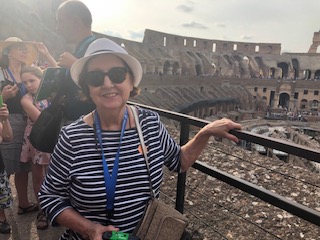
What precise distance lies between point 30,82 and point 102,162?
5.27ft

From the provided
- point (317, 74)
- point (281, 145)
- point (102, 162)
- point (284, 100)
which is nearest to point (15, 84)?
point (102, 162)

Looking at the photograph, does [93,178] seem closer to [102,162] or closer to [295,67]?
[102,162]

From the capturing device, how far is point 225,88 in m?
33.1

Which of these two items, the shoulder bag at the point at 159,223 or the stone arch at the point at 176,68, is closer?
the shoulder bag at the point at 159,223

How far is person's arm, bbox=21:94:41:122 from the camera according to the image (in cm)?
238

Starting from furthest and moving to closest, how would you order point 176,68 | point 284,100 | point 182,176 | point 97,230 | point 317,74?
point 317,74 < point 284,100 < point 176,68 < point 182,176 < point 97,230

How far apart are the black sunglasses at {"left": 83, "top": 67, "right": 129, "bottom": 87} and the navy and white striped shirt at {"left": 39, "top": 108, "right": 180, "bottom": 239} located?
7.9 inches

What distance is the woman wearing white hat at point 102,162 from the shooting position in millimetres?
1242

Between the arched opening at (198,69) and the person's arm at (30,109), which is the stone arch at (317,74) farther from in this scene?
the person's arm at (30,109)

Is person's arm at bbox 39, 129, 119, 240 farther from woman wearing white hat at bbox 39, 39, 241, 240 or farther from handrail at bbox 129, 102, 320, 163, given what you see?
handrail at bbox 129, 102, 320, 163

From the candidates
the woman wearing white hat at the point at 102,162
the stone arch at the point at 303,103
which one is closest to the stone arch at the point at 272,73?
the stone arch at the point at 303,103

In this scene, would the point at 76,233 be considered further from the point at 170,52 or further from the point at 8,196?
the point at 170,52

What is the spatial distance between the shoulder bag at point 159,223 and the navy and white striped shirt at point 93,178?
6 centimetres

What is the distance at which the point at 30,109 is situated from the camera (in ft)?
7.82
